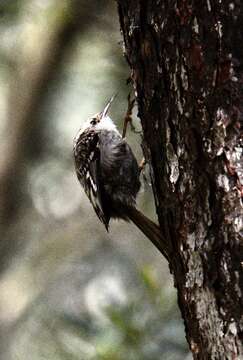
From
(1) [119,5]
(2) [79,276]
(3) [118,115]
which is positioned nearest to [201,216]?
(1) [119,5]

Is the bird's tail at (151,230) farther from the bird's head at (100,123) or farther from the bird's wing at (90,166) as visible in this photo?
the bird's head at (100,123)

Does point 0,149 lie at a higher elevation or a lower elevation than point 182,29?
higher

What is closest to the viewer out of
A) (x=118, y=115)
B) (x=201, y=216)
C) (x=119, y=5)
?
A: (x=201, y=216)

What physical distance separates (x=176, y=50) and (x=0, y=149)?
3.25 meters

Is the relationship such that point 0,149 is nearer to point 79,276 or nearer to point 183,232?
point 79,276

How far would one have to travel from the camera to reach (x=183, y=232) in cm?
279

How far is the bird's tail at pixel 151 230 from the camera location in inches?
129

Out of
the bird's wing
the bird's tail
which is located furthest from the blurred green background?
the bird's tail

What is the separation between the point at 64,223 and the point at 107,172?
2019 millimetres

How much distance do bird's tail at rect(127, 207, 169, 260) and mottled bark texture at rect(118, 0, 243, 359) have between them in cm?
27

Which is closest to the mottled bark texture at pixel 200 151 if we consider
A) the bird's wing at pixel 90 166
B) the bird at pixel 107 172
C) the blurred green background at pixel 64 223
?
the bird at pixel 107 172

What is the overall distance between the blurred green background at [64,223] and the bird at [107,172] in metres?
0.15

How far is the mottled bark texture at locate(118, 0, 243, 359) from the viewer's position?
8.55 feet

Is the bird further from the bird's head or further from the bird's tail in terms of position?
the bird's tail
